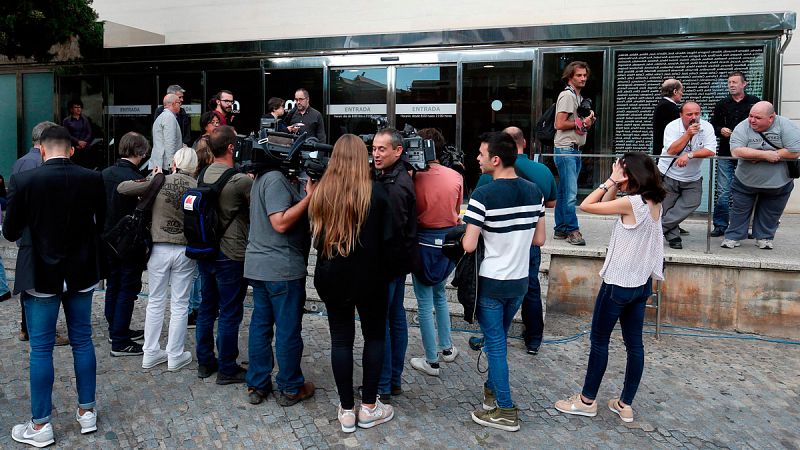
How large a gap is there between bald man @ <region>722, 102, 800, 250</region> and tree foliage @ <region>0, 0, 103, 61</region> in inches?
352

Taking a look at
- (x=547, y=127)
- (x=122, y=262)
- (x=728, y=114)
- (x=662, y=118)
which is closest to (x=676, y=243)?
(x=662, y=118)

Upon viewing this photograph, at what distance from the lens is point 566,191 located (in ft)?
23.9

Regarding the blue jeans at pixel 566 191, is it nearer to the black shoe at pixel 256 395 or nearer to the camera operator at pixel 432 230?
the camera operator at pixel 432 230

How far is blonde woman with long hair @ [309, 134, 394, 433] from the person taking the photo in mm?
4059

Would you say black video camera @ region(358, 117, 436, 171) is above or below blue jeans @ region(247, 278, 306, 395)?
above

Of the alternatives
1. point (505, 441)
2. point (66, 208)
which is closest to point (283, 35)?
point (66, 208)

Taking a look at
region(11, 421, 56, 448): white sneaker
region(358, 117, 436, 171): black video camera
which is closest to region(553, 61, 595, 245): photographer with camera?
region(358, 117, 436, 171): black video camera

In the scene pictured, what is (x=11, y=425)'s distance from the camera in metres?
4.40

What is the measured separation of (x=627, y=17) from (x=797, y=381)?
7.14 m

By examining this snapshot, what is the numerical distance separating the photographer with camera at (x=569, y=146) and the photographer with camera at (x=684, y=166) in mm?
905

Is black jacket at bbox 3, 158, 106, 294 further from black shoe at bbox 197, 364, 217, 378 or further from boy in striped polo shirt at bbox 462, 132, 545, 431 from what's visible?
boy in striped polo shirt at bbox 462, 132, 545, 431

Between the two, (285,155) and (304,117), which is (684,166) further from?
(304,117)

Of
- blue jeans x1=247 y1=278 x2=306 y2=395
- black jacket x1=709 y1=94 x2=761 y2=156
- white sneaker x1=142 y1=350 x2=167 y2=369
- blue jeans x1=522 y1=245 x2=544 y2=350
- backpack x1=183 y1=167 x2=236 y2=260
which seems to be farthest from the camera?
black jacket x1=709 y1=94 x2=761 y2=156

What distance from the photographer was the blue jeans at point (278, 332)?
15.0 feet
